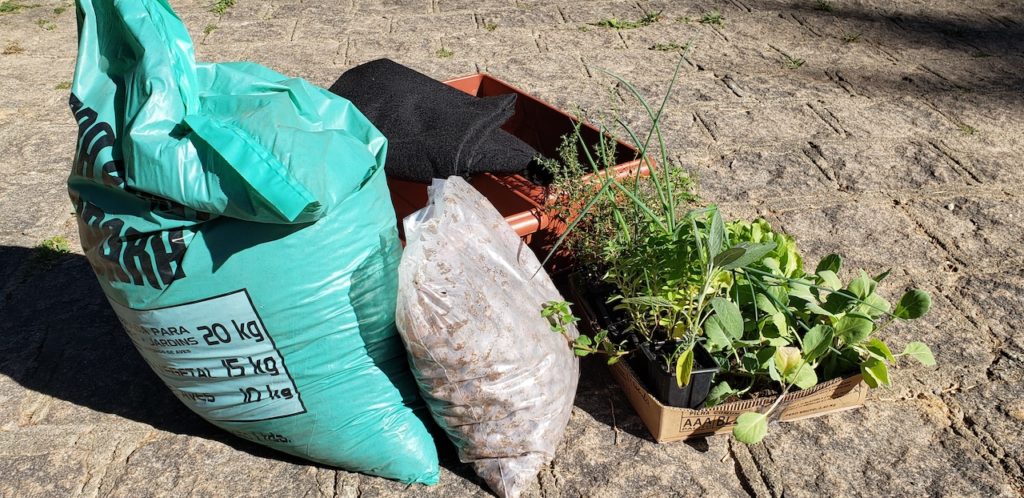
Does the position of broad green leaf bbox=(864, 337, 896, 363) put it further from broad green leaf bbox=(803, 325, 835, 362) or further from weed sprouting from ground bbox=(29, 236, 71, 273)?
weed sprouting from ground bbox=(29, 236, 71, 273)

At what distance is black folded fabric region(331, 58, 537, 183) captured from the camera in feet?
7.98

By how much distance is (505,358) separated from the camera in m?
1.75

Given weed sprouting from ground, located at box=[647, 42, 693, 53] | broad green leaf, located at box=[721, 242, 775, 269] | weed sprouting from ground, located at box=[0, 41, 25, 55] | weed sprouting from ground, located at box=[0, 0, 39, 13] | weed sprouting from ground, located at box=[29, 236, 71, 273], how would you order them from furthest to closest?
weed sprouting from ground, located at box=[0, 0, 39, 13]
weed sprouting from ground, located at box=[0, 41, 25, 55]
weed sprouting from ground, located at box=[647, 42, 693, 53]
weed sprouting from ground, located at box=[29, 236, 71, 273]
broad green leaf, located at box=[721, 242, 775, 269]

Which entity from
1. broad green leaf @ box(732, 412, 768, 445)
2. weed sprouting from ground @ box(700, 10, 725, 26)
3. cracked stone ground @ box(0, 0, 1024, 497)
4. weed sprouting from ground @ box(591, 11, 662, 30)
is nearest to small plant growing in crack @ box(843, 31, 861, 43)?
cracked stone ground @ box(0, 0, 1024, 497)

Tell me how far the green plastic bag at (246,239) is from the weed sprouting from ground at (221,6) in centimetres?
351

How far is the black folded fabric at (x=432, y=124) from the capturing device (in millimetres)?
2434

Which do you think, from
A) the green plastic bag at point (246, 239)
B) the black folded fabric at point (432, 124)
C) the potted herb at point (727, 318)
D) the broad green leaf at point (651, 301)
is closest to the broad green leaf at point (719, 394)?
the potted herb at point (727, 318)

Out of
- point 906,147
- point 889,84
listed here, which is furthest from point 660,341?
point 889,84

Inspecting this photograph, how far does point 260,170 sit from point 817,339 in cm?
124

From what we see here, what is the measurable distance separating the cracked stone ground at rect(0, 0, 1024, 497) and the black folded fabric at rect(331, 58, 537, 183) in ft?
2.21

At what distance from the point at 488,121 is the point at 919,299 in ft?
4.14

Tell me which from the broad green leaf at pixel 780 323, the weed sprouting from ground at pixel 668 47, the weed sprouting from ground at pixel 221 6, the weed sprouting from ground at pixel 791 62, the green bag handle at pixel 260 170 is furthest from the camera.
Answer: the weed sprouting from ground at pixel 221 6

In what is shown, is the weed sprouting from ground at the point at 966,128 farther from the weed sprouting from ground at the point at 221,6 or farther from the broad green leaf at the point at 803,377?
the weed sprouting from ground at the point at 221,6

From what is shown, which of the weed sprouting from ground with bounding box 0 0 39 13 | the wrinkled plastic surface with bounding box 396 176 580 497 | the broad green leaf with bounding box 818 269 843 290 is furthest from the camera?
the weed sprouting from ground with bounding box 0 0 39 13
